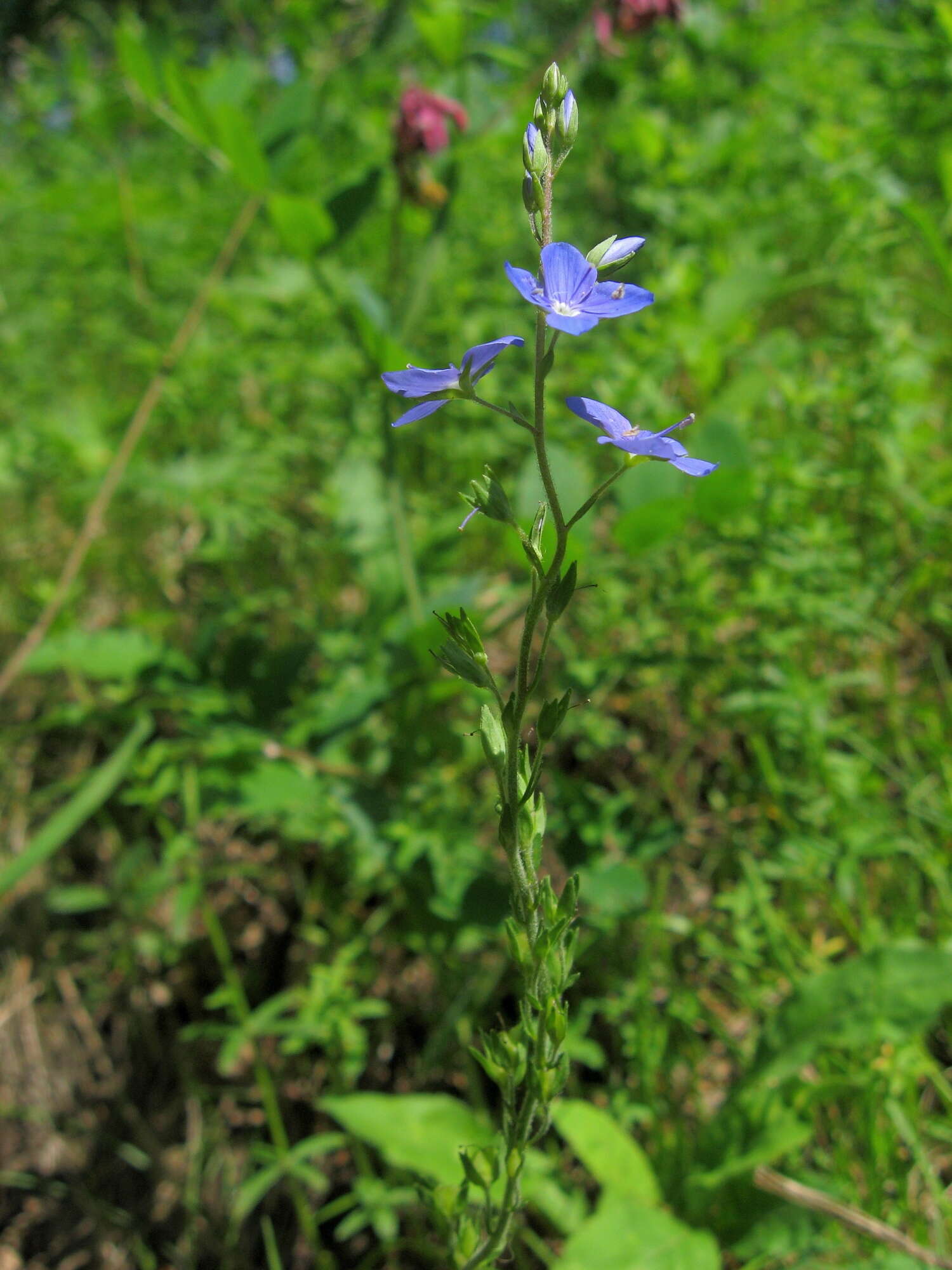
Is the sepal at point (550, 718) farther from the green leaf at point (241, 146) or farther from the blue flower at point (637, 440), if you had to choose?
the green leaf at point (241, 146)

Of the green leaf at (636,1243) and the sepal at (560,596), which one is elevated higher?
the sepal at (560,596)

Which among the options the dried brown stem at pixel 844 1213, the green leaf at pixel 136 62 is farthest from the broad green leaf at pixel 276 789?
the green leaf at pixel 136 62

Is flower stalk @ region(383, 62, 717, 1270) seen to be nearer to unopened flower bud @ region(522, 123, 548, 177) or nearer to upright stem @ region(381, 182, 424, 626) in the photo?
unopened flower bud @ region(522, 123, 548, 177)

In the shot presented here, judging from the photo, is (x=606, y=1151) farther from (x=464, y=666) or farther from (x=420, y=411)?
(x=420, y=411)

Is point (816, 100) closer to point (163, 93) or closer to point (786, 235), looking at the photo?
point (786, 235)

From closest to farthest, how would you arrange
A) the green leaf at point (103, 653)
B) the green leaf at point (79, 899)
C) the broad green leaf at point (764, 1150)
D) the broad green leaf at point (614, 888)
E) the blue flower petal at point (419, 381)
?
the blue flower petal at point (419, 381) < the broad green leaf at point (764, 1150) < the broad green leaf at point (614, 888) < the green leaf at point (103, 653) < the green leaf at point (79, 899)

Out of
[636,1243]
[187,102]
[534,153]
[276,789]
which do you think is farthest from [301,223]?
[636,1243]
